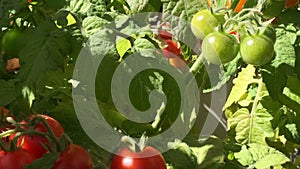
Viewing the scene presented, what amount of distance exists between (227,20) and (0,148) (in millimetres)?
377

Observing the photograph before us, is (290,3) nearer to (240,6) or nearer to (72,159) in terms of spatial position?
(240,6)

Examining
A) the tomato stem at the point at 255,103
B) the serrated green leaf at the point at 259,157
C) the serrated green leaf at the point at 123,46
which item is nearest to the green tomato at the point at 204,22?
the serrated green leaf at the point at 123,46

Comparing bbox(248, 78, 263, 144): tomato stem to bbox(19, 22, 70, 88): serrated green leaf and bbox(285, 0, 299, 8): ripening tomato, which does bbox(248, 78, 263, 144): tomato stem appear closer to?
bbox(285, 0, 299, 8): ripening tomato

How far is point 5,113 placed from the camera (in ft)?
3.56

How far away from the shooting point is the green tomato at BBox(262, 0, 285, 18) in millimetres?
1121

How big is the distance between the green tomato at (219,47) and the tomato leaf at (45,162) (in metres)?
0.28

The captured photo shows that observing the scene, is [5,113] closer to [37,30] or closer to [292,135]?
[37,30]

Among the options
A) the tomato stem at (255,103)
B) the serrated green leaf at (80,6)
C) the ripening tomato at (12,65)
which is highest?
the serrated green leaf at (80,6)

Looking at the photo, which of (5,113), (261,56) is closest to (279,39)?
(261,56)

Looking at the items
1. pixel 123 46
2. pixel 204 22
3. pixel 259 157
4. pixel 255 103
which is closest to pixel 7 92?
pixel 123 46

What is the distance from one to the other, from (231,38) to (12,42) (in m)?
0.32

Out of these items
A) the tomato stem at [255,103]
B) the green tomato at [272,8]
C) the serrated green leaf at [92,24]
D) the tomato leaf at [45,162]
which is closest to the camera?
the tomato leaf at [45,162]

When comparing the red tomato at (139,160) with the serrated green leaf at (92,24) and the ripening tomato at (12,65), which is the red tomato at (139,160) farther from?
the ripening tomato at (12,65)

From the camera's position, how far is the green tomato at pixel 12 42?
1041mm
